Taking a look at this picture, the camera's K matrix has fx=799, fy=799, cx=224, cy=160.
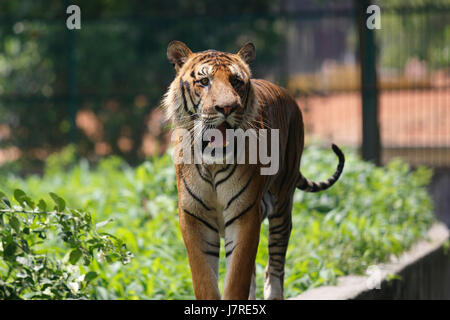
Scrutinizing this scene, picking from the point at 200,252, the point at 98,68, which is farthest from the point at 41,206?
the point at 98,68

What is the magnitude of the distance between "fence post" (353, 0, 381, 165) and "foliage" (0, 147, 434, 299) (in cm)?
89

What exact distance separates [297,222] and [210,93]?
370 centimetres

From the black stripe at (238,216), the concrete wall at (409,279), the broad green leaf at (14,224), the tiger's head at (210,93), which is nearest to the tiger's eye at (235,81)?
the tiger's head at (210,93)

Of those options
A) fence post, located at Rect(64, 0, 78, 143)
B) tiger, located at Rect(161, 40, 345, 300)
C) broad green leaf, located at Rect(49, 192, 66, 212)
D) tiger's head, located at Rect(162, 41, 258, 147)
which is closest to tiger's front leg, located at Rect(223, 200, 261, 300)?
tiger, located at Rect(161, 40, 345, 300)

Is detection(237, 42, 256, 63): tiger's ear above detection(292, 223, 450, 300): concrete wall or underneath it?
above

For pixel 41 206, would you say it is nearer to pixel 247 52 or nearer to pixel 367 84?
pixel 247 52

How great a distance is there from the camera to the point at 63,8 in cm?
1326

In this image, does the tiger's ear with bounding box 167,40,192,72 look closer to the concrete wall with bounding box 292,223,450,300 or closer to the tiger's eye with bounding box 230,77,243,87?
the tiger's eye with bounding box 230,77,243,87

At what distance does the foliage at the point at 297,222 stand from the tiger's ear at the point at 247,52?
6.04 feet

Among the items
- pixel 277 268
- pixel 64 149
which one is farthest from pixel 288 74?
pixel 277 268

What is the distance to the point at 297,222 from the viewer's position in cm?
705

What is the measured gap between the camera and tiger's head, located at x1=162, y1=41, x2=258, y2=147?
3477mm
